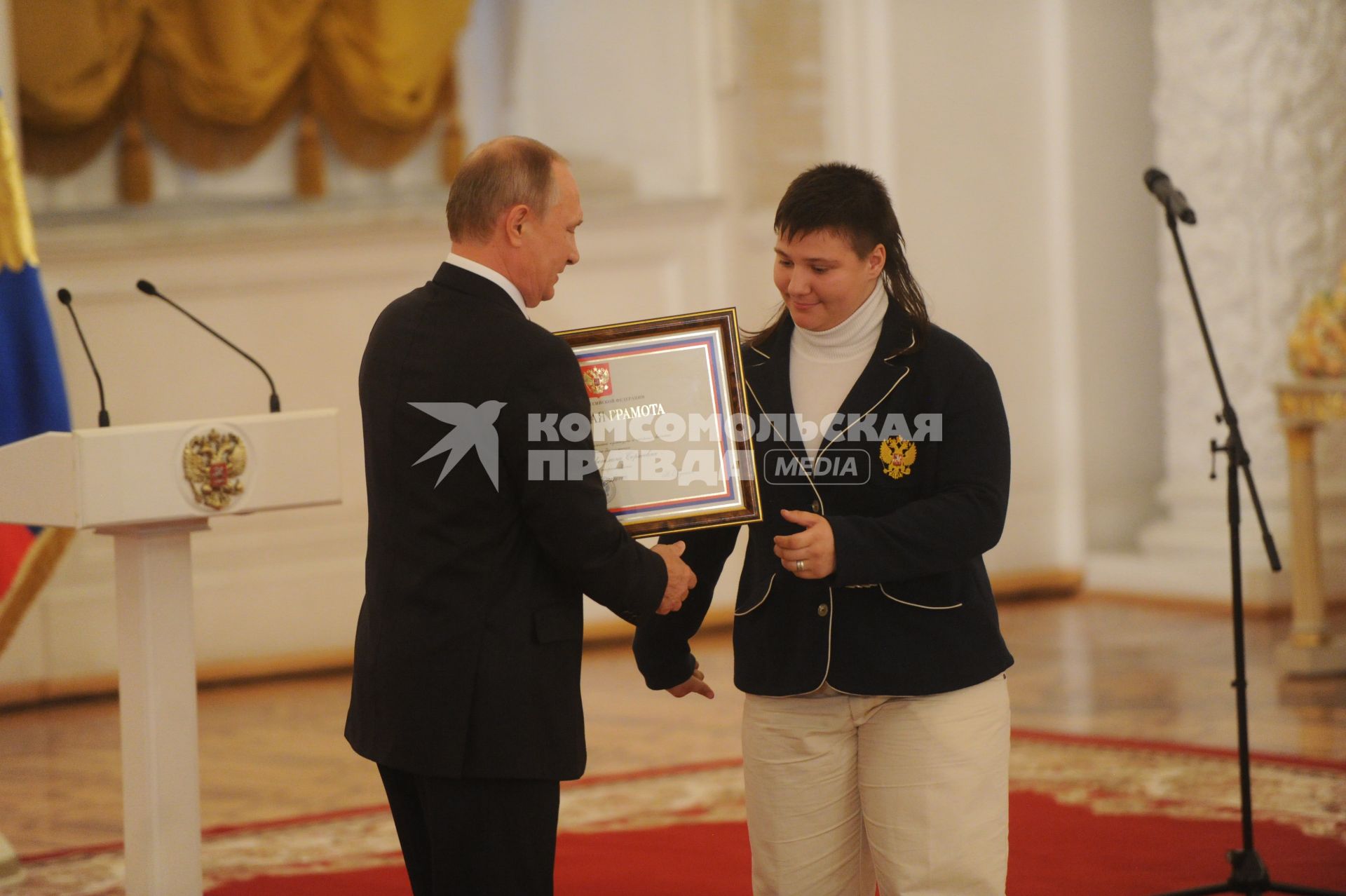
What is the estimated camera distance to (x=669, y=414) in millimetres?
2529

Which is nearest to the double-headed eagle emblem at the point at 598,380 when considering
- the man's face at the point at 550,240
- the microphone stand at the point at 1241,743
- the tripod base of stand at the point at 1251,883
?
the man's face at the point at 550,240

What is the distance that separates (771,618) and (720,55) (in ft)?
18.0

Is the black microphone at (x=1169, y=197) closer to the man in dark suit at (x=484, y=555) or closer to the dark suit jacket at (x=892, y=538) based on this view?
the dark suit jacket at (x=892, y=538)

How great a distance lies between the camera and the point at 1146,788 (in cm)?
451

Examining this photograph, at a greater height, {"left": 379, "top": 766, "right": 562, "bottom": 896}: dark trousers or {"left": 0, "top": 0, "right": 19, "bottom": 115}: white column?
{"left": 0, "top": 0, "right": 19, "bottom": 115}: white column

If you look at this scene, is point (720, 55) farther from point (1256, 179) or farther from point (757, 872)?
point (757, 872)

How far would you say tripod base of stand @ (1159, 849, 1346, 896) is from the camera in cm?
338

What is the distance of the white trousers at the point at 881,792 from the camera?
94.3 inches

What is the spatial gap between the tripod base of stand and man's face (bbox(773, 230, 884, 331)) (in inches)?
70.4

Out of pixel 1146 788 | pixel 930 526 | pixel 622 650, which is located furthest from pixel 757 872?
pixel 622 650

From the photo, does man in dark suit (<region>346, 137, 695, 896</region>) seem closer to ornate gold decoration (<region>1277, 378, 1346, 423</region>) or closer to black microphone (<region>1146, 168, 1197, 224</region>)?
black microphone (<region>1146, 168, 1197, 224</region>)

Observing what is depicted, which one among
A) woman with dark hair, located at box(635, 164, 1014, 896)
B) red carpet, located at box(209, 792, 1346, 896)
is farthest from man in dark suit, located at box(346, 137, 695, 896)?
red carpet, located at box(209, 792, 1346, 896)

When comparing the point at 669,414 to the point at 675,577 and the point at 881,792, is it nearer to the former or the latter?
the point at 675,577

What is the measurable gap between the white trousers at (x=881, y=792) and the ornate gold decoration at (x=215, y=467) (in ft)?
3.81
